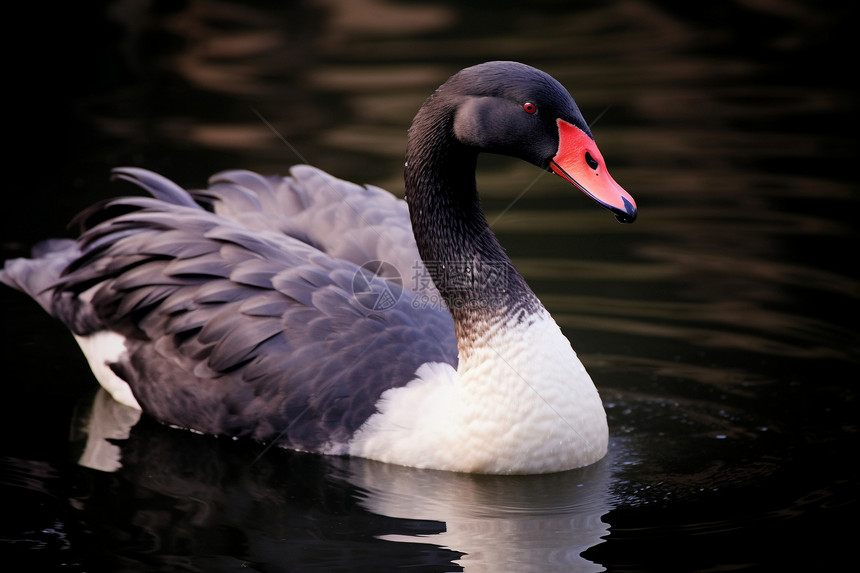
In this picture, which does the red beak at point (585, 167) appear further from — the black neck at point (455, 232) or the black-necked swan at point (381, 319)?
the black neck at point (455, 232)

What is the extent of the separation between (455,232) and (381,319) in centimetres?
61

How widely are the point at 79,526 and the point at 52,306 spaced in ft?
6.96

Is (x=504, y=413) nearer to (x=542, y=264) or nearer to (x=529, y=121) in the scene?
(x=529, y=121)

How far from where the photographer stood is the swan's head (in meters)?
5.35

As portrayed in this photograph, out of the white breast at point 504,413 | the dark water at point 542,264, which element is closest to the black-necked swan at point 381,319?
the white breast at point 504,413

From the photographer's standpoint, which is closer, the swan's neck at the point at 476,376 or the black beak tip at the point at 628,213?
the black beak tip at the point at 628,213

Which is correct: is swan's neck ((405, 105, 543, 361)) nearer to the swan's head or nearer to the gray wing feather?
the swan's head

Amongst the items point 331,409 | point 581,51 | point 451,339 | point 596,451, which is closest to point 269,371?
point 331,409

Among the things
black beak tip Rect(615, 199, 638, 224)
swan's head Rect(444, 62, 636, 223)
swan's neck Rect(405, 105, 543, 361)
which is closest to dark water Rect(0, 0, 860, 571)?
swan's neck Rect(405, 105, 543, 361)

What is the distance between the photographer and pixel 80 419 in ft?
20.8

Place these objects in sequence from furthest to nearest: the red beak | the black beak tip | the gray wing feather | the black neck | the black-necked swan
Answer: the gray wing feather, the black neck, the black-necked swan, the red beak, the black beak tip

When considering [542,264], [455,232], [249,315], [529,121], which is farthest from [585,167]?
[542,264]

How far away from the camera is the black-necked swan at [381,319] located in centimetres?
550

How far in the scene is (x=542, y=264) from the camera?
26.7ft
